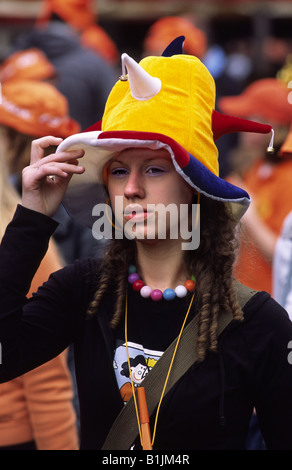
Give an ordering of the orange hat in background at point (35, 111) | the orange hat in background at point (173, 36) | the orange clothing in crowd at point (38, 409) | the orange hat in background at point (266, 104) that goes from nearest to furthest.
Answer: the orange clothing in crowd at point (38, 409) → the orange hat in background at point (35, 111) → the orange hat in background at point (266, 104) → the orange hat in background at point (173, 36)

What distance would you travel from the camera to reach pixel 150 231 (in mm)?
2023

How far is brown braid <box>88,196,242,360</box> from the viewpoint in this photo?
204 cm

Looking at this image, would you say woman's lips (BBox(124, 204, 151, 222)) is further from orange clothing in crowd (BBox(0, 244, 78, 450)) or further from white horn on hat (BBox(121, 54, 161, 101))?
orange clothing in crowd (BBox(0, 244, 78, 450))

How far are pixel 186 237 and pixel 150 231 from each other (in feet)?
0.62

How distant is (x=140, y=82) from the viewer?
1.98 m

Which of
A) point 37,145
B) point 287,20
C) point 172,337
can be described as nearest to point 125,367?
point 172,337

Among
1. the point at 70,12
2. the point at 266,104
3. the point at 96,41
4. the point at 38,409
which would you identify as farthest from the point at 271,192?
the point at 96,41

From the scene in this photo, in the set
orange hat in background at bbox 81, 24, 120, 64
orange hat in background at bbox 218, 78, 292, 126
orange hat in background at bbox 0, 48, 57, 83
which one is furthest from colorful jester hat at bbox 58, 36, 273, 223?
orange hat in background at bbox 81, 24, 120, 64

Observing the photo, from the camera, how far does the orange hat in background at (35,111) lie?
374 centimetres

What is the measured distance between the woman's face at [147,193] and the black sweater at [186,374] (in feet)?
0.68

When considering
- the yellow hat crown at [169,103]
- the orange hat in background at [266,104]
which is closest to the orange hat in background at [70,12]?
the orange hat in background at [266,104]

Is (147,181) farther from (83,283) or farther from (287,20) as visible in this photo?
(287,20)

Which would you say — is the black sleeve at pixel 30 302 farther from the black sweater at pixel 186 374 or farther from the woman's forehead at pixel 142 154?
the woman's forehead at pixel 142 154

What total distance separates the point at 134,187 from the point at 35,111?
1.98 meters
